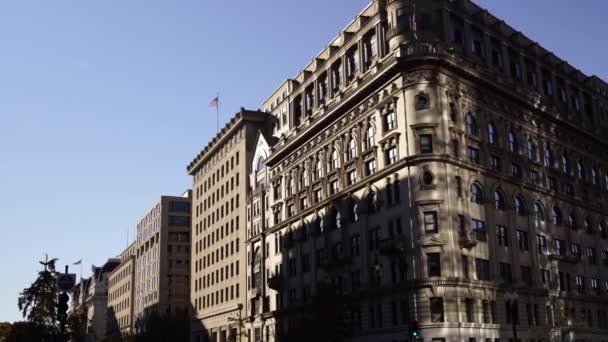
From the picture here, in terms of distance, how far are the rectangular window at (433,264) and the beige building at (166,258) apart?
9175 centimetres

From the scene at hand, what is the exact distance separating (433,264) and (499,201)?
39.7 feet

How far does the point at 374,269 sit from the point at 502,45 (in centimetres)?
2837

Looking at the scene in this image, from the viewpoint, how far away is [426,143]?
210 ft

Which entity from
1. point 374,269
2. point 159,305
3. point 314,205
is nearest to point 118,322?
point 159,305

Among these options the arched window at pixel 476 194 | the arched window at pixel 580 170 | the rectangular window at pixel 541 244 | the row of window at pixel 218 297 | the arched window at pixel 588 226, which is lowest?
the row of window at pixel 218 297

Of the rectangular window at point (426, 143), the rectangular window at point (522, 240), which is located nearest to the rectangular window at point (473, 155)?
the rectangular window at point (426, 143)

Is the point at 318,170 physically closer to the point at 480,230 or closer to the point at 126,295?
the point at 480,230

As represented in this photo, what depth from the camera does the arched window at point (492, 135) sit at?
229ft

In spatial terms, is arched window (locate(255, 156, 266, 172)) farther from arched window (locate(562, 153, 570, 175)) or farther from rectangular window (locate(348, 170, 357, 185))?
arched window (locate(562, 153, 570, 175))

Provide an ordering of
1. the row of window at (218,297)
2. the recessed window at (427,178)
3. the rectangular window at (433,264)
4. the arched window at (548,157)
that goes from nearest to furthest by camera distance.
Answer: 1. the rectangular window at (433,264)
2. the recessed window at (427,178)
3. the arched window at (548,157)
4. the row of window at (218,297)

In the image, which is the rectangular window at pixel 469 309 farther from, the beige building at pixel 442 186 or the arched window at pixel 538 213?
the arched window at pixel 538 213

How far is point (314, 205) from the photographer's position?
266ft

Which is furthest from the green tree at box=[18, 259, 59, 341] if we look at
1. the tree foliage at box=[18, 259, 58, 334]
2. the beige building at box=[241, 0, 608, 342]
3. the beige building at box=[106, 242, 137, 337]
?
the beige building at box=[106, 242, 137, 337]

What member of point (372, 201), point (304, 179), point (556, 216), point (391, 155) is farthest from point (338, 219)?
point (556, 216)
